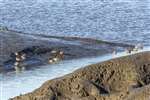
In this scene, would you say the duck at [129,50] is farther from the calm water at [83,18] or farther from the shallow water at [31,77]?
the calm water at [83,18]

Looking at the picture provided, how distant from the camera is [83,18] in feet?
99.3

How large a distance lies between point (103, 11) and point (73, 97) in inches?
959

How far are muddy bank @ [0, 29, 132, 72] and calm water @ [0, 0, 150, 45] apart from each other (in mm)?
1530

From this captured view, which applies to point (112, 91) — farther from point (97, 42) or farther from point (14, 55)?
point (97, 42)

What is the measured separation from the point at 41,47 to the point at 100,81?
13637 millimetres

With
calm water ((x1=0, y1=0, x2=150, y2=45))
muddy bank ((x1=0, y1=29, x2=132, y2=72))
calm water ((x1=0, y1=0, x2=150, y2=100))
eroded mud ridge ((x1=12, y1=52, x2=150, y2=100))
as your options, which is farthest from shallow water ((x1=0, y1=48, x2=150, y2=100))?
calm water ((x1=0, y1=0, x2=150, y2=45))

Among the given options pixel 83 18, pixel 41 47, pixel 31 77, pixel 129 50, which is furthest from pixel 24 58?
pixel 83 18

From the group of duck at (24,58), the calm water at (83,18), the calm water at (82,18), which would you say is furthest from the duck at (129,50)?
the group of duck at (24,58)

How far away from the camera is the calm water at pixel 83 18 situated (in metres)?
26.7

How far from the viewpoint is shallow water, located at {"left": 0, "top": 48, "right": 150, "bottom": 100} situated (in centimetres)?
1378

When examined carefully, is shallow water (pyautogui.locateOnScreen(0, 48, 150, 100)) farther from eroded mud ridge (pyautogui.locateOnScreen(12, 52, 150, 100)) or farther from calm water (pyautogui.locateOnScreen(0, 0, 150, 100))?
eroded mud ridge (pyautogui.locateOnScreen(12, 52, 150, 100))

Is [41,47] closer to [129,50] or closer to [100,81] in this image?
[129,50]

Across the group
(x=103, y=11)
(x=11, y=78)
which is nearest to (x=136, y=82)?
(x=11, y=78)

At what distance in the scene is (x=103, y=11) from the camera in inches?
1275
